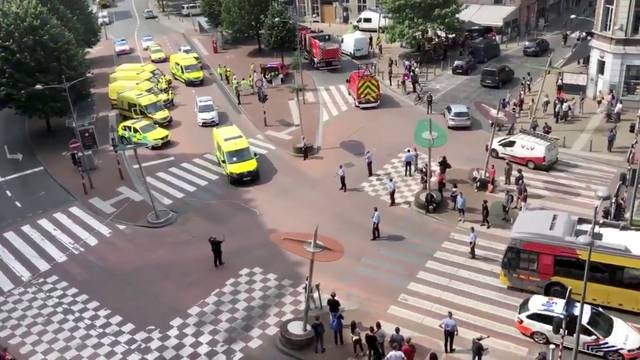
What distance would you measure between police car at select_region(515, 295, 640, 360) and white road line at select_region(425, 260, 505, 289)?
3271 mm

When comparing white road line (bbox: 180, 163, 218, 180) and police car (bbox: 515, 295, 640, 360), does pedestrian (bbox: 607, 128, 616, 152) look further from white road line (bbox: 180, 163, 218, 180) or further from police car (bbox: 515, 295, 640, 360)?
white road line (bbox: 180, 163, 218, 180)

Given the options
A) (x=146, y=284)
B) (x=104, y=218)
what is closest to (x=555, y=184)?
(x=146, y=284)

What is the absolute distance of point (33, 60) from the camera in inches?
1714

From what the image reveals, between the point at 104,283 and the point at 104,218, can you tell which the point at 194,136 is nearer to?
the point at 104,218

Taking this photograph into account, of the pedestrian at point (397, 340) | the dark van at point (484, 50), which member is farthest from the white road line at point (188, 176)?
the dark van at point (484, 50)

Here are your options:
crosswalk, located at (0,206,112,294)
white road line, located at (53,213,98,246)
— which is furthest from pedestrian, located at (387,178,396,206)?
white road line, located at (53,213,98,246)

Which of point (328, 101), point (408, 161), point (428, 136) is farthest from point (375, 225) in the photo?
→ point (328, 101)

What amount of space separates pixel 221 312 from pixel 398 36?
38.8 m

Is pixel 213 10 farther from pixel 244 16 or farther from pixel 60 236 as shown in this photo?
pixel 60 236

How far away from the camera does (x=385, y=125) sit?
43.4 meters

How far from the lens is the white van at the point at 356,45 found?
61.0m

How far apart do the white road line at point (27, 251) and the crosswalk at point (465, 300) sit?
17.2 meters

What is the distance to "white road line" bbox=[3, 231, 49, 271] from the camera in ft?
97.1

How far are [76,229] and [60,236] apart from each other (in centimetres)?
91
